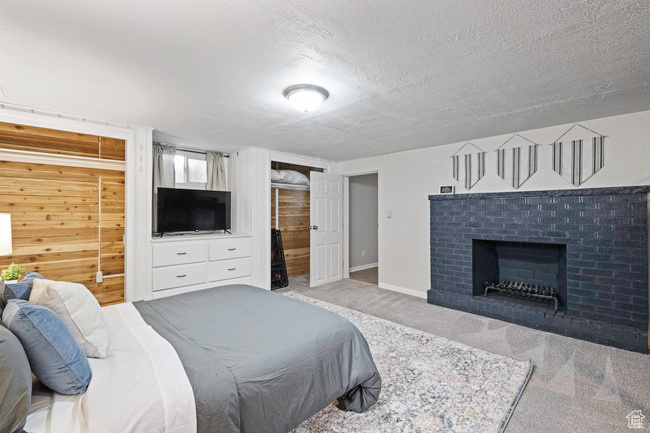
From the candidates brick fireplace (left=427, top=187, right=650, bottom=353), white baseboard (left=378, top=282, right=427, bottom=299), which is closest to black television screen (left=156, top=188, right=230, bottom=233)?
white baseboard (left=378, top=282, right=427, bottom=299)

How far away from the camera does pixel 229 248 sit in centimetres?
441

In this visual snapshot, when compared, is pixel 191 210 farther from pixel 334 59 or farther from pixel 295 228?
pixel 334 59

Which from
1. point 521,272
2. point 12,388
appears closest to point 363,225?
point 521,272

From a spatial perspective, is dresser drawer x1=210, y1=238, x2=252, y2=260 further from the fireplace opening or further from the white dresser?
the fireplace opening

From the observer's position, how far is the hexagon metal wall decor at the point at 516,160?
3644mm

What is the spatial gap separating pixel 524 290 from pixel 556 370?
1.53m

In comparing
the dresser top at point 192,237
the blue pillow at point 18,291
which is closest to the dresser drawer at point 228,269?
the dresser top at point 192,237

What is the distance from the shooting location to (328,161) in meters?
5.79

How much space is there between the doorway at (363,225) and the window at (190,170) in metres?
3.12

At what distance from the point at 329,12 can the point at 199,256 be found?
3.48 m

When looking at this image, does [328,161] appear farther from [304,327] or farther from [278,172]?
[304,327]

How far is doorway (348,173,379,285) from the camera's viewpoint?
22.2ft

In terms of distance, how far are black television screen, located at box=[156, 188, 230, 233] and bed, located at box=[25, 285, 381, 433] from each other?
6.81 ft

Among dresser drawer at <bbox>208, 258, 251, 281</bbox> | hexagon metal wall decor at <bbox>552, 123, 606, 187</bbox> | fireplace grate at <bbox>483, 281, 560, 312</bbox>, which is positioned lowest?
fireplace grate at <bbox>483, 281, 560, 312</bbox>
